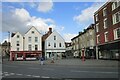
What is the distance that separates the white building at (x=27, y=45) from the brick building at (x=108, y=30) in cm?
2394

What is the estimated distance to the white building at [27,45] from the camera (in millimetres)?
71188

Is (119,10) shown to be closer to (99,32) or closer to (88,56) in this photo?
(99,32)

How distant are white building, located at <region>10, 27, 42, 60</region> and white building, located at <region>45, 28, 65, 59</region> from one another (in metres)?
3.13

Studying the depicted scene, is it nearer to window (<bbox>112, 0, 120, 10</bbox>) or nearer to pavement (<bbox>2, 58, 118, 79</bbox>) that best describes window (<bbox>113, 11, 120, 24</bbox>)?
window (<bbox>112, 0, 120, 10</bbox>)

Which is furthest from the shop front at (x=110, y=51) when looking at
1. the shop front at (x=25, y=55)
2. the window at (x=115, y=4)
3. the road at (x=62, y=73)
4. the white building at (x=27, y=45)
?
the white building at (x=27, y=45)

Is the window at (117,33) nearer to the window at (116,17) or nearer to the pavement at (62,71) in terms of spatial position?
the window at (116,17)

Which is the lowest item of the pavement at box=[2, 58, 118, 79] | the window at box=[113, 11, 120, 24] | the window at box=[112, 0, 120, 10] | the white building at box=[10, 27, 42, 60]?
the pavement at box=[2, 58, 118, 79]

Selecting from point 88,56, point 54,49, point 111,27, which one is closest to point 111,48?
point 111,27

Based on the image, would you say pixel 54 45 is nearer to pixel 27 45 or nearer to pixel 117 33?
pixel 27 45

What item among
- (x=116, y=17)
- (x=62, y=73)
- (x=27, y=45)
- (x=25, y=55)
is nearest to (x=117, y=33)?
(x=116, y=17)

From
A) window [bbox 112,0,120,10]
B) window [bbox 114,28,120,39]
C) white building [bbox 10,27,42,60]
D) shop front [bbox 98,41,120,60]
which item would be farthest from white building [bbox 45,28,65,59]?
window [bbox 112,0,120,10]

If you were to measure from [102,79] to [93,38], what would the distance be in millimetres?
48445

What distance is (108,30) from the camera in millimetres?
48125

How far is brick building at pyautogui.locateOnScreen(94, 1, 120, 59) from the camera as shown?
43406 mm
